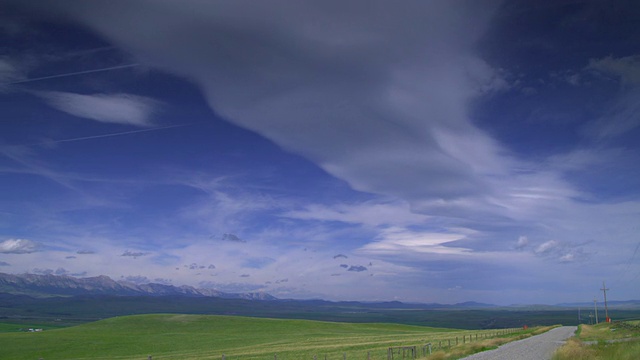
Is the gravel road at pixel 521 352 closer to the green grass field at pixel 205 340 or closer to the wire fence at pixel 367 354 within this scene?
the wire fence at pixel 367 354

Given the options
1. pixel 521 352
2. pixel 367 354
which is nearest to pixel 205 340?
pixel 367 354

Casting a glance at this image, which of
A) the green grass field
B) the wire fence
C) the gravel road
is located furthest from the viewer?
the green grass field

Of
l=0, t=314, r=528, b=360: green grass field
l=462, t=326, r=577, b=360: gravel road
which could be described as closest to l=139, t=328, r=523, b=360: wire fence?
l=0, t=314, r=528, b=360: green grass field

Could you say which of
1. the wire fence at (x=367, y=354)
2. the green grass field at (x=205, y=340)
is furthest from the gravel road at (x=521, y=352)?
the green grass field at (x=205, y=340)

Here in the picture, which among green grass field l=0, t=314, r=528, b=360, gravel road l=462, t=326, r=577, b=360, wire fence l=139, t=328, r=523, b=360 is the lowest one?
green grass field l=0, t=314, r=528, b=360

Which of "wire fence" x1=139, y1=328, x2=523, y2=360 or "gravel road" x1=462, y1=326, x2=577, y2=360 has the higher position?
"gravel road" x1=462, y1=326, x2=577, y2=360

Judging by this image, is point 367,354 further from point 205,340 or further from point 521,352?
point 205,340

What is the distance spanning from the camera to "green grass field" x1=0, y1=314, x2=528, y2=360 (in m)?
58.0

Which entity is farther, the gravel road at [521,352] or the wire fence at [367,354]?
the wire fence at [367,354]

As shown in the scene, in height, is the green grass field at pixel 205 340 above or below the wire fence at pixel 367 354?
below

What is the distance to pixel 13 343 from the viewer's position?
83.4 m

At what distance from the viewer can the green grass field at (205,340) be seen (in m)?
58.0

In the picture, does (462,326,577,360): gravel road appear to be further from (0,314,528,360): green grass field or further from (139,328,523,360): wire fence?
(0,314,528,360): green grass field

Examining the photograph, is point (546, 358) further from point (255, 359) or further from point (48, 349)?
point (48, 349)
